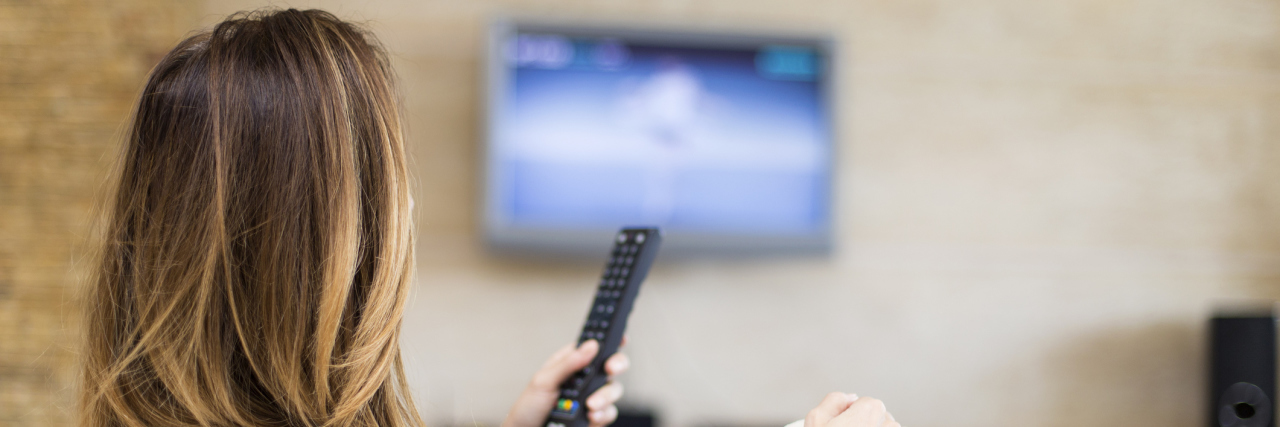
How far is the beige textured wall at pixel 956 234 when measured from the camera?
2.07 metres

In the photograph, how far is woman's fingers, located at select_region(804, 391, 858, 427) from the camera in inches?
27.6

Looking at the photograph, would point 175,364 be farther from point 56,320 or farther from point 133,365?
point 56,320

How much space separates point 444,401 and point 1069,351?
1.59 m

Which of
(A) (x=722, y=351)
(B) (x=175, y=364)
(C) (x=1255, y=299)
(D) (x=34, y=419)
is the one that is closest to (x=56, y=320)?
(D) (x=34, y=419)

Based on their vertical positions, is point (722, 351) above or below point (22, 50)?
below

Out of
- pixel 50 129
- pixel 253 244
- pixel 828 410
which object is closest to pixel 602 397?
pixel 828 410

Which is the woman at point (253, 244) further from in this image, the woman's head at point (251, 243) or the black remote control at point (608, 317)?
the black remote control at point (608, 317)

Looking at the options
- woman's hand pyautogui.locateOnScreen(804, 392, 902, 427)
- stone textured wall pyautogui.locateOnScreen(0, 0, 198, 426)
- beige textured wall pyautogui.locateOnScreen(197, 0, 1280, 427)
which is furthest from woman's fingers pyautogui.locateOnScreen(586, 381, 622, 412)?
stone textured wall pyautogui.locateOnScreen(0, 0, 198, 426)

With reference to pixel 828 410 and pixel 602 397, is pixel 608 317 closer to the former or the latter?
pixel 602 397

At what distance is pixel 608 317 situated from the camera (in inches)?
38.1

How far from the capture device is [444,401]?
2053 millimetres

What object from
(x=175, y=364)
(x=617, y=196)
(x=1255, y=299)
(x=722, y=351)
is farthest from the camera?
(x=1255, y=299)

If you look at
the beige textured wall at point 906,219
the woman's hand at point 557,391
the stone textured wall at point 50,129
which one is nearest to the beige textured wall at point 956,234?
the beige textured wall at point 906,219

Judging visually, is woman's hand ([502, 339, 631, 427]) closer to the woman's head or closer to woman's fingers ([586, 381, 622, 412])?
woman's fingers ([586, 381, 622, 412])
